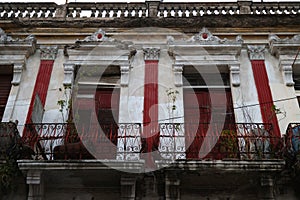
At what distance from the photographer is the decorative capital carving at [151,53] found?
10109mm

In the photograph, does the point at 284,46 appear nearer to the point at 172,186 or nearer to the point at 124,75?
the point at 124,75

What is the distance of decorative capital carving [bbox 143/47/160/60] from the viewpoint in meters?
10.1

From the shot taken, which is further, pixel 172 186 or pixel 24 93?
pixel 24 93

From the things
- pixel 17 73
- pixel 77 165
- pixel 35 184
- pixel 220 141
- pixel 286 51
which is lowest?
pixel 35 184

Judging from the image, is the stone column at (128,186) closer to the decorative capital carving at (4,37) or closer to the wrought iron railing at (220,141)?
the wrought iron railing at (220,141)

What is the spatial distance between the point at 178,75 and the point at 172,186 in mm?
3095

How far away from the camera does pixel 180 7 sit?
11242mm

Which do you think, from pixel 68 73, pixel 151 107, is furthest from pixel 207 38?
pixel 68 73

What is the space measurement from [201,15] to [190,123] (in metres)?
3.45

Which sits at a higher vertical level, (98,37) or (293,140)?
(98,37)

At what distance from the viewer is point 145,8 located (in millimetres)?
11305

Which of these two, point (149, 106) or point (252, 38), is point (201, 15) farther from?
point (149, 106)

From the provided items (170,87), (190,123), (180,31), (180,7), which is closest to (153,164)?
(190,123)

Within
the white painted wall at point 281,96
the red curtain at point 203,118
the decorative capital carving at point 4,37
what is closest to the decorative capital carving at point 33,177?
the red curtain at point 203,118
